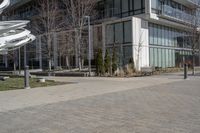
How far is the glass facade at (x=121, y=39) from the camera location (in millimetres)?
40188


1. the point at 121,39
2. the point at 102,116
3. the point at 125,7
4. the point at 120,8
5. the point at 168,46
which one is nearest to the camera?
the point at 102,116

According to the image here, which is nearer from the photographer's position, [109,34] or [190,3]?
[109,34]

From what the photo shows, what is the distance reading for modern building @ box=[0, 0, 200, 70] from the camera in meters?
40.4

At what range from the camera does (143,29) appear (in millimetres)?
41375

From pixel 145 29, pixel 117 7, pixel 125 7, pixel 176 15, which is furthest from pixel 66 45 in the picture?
pixel 176 15

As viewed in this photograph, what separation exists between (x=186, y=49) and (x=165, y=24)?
906 centimetres

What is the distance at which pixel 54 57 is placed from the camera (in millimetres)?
48125

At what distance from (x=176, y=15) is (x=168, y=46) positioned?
4.45 m

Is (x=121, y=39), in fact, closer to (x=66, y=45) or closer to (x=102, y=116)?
(x=66, y=45)

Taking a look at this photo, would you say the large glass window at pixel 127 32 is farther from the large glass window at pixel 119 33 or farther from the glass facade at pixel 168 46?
the glass facade at pixel 168 46

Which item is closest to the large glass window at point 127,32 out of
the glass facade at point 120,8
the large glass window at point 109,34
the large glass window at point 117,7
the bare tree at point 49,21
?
the large glass window at point 109,34

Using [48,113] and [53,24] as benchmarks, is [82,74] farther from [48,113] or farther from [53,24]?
[48,113]

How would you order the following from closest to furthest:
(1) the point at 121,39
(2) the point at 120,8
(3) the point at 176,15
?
1. (1) the point at 121,39
2. (2) the point at 120,8
3. (3) the point at 176,15

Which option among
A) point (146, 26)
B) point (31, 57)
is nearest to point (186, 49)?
point (146, 26)
